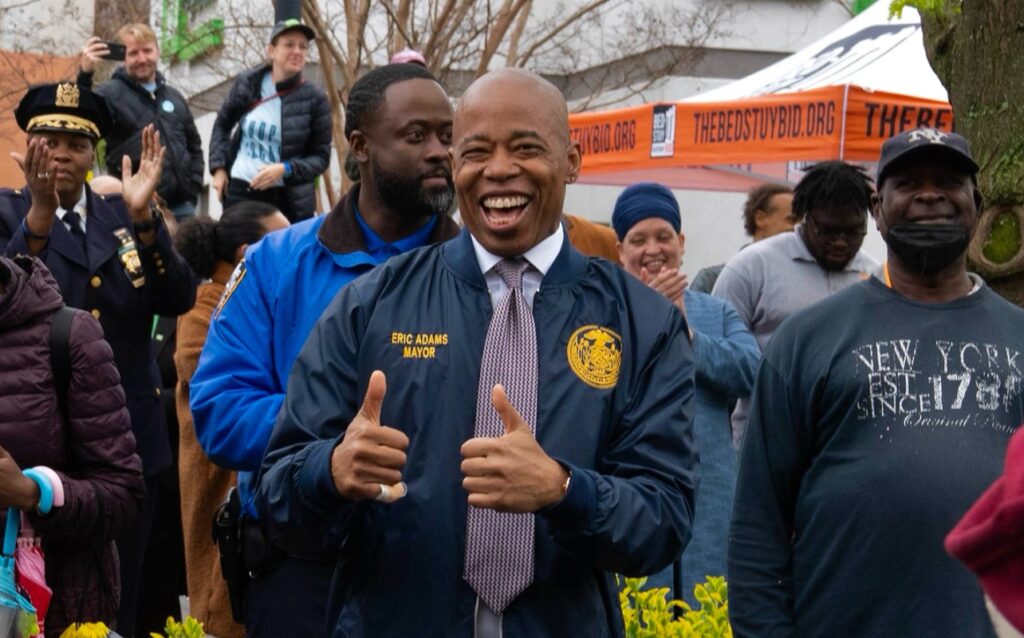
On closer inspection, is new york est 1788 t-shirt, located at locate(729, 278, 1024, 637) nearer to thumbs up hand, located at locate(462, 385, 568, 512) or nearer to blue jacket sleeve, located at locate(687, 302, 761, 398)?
thumbs up hand, located at locate(462, 385, 568, 512)

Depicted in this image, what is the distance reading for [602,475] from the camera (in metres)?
3.29

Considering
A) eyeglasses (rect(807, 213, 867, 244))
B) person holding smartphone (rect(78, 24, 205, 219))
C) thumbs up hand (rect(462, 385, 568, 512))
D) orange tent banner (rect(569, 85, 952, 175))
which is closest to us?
thumbs up hand (rect(462, 385, 568, 512))

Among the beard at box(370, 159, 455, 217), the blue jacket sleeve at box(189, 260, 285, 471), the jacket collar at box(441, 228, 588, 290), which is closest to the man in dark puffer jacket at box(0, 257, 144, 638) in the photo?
the blue jacket sleeve at box(189, 260, 285, 471)

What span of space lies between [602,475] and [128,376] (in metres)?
3.92

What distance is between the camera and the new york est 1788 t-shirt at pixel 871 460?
13.3ft

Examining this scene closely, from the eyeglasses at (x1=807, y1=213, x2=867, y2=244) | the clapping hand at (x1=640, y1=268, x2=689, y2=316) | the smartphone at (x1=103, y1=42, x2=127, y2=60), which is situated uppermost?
the smartphone at (x1=103, y1=42, x2=127, y2=60)

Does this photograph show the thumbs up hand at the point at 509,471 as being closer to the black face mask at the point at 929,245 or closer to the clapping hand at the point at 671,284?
the black face mask at the point at 929,245

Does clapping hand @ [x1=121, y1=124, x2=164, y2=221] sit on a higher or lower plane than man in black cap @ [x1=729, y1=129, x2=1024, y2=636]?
higher

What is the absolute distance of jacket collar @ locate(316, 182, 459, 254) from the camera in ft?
14.7

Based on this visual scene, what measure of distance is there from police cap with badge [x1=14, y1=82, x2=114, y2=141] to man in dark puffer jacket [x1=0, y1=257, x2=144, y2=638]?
183cm

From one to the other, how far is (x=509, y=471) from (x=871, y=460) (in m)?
1.38

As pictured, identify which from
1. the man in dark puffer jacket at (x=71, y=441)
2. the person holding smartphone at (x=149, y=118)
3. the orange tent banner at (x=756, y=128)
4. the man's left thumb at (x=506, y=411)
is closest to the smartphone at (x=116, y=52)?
the person holding smartphone at (x=149, y=118)

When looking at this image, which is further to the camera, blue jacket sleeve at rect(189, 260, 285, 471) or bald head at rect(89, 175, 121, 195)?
bald head at rect(89, 175, 121, 195)

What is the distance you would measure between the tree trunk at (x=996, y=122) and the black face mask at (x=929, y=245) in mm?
1511
